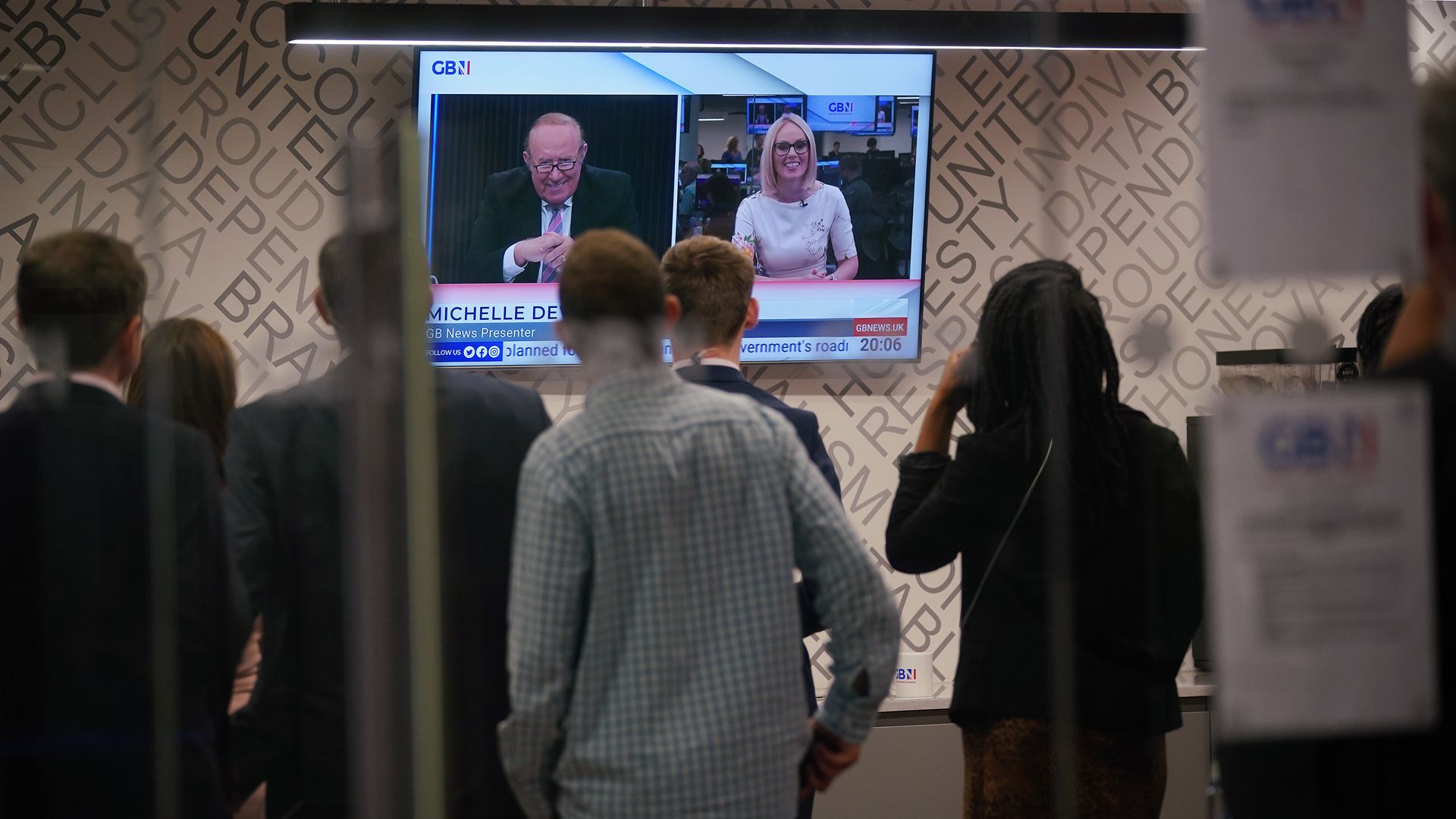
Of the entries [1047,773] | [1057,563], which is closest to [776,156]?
[1057,563]

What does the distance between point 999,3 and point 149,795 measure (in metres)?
1.86

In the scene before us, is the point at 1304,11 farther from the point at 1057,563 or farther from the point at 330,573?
the point at 330,573

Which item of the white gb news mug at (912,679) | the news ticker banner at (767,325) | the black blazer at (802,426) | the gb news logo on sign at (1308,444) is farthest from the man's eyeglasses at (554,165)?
the gb news logo on sign at (1308,444)

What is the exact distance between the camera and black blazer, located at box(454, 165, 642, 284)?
164 centimetres

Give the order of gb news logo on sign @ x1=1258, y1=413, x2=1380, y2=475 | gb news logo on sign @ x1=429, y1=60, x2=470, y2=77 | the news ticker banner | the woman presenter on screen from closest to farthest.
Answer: gb news logo on sign @ x1=1258, y1=413, x2=1380, y2=475 → the news ticker banner → the woman presenter on screen → gb news logo on sign @ x1=429, y1=60, x2=470, y2=77

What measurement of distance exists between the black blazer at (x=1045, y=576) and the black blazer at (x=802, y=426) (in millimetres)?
158

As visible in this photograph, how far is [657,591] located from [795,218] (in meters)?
0.70

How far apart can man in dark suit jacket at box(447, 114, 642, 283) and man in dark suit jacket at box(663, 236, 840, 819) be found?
12cm

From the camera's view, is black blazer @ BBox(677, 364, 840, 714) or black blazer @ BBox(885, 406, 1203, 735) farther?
black blazer @ BBox(885, 406, 1203, 735)

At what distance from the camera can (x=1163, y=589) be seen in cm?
167

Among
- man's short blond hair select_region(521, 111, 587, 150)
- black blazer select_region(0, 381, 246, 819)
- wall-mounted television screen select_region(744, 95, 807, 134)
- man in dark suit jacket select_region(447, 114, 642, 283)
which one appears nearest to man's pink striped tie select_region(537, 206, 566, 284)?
man in dark suit jacket select_region(447, 114, 642, 283)

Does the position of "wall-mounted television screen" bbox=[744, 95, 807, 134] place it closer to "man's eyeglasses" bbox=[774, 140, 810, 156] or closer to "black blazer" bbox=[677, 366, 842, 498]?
"man's eyeglasses" bbox=[774, 140, 810, 156]

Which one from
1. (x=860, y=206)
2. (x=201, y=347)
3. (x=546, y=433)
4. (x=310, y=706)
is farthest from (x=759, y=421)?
(x=201, y=347)

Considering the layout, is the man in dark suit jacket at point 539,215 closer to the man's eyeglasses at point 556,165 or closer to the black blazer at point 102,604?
the man's eyeglasses at point 556,165
